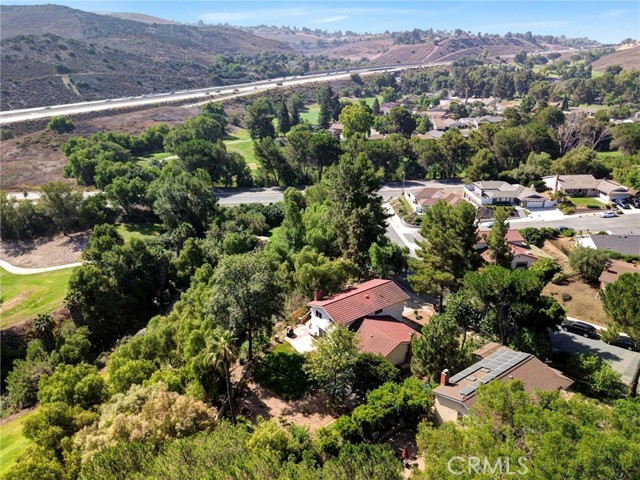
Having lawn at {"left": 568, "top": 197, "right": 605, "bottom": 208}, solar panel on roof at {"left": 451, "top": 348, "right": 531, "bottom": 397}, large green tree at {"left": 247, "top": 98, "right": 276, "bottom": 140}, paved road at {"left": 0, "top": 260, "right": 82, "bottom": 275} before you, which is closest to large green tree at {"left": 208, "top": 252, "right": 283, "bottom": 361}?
solar panel on roof at {"left": 451, "top": 348, "right": 531, "bottom": 397}

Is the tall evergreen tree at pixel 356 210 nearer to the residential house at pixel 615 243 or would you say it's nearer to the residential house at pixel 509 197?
the residential house at pixel 615 243

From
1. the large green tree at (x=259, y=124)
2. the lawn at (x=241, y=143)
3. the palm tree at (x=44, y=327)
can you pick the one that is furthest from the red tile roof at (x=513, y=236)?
the large green tree at (x=259, y=124)

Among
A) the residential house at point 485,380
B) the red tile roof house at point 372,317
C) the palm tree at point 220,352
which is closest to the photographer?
the residential house at point 485,380

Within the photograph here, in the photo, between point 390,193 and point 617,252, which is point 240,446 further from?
point 390,193

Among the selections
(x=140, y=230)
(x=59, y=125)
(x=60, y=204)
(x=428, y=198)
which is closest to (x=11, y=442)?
(x=140, y=230)

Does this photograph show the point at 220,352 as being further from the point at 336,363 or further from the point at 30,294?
the point at 30,294

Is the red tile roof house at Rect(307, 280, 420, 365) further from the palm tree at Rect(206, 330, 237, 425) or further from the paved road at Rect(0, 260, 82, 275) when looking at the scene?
the paved road at Rect(0, 260, 82, 275)
